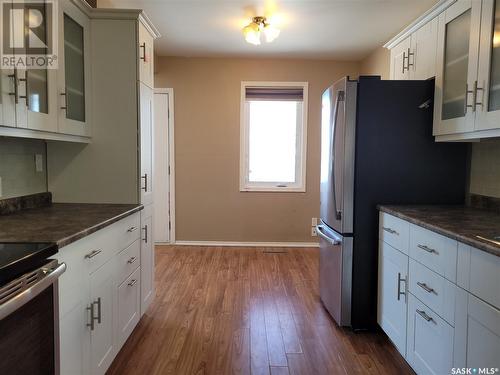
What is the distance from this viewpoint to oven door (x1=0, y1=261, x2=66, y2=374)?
0.92 meters

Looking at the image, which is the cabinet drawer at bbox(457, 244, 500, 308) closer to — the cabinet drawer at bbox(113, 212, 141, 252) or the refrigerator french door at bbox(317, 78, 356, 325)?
the refrigerator french door at bbox(317, 78, 356, 325)

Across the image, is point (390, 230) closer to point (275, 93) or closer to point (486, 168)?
point (486, 168)

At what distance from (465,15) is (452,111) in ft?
1.76

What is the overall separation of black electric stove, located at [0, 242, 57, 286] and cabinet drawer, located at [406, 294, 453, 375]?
1.66 meters

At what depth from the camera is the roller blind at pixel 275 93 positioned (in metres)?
4.50

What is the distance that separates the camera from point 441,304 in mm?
1562

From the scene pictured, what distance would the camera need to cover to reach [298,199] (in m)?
4.60

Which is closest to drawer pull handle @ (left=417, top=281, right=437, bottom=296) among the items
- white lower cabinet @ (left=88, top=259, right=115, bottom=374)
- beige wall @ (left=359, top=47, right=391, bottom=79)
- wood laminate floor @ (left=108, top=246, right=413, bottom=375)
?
wood laminate floor @ (left=108, top=246, right=413, bottom=375)

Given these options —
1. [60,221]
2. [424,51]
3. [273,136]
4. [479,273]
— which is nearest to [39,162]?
[60,221]

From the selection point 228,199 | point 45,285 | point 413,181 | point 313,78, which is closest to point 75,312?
point 45,285

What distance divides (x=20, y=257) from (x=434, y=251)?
1.70 metres

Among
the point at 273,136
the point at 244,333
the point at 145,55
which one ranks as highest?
the point at 145,55

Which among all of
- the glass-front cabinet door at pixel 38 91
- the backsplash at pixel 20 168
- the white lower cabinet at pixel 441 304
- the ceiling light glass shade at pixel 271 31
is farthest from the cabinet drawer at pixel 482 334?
the ceiling light glass shade at pixel 271 31

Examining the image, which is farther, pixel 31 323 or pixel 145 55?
pixel 145 55
